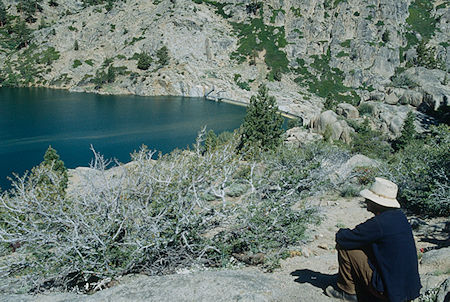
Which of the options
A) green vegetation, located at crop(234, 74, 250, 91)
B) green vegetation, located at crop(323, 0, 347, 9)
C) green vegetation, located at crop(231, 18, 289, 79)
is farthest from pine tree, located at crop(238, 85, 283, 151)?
green vegetation, located at crop(323, 0, 347, 9)

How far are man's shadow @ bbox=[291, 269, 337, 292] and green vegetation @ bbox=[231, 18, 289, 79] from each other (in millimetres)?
64510

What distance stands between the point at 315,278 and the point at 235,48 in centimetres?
7449

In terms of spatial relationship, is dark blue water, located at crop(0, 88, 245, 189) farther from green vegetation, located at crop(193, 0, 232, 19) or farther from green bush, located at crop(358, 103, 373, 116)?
green vegetation, located at crop(193, 0, 232, 19)

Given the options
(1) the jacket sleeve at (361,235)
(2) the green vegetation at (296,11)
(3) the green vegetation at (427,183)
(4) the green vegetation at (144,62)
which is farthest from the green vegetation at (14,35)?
(1) the jacket sleeve at (361,235)

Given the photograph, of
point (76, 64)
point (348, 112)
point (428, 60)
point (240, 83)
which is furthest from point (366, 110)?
point (76, 64)

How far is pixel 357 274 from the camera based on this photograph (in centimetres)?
422

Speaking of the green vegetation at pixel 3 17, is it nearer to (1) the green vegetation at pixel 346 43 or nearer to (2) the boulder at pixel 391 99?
(1) the green vegetation at pixel 346 43

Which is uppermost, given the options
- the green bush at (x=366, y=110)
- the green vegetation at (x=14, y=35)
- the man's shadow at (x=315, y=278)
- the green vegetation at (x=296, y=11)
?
the green vegetation at (x=296, y=11)

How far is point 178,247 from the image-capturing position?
25.2 feet

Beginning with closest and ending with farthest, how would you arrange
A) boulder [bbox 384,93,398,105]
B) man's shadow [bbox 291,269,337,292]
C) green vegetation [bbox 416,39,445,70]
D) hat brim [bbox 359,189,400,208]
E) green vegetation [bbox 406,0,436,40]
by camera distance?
hat brim [bbox 359,189,400,208]
man's shadow [bbox 291,269,337,292]
boulder [bbox 384,93,398,105]
green vegetation [bbox 416,39,445,70]
green vegetation [bbox 406,0,436,40]

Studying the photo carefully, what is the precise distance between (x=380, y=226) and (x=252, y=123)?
23585 millimetres

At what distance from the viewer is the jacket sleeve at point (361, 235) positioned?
3812mm

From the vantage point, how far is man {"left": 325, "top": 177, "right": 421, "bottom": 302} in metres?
3.79

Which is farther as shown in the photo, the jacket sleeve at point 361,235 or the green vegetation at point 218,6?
the green vegetation at point 218,6
